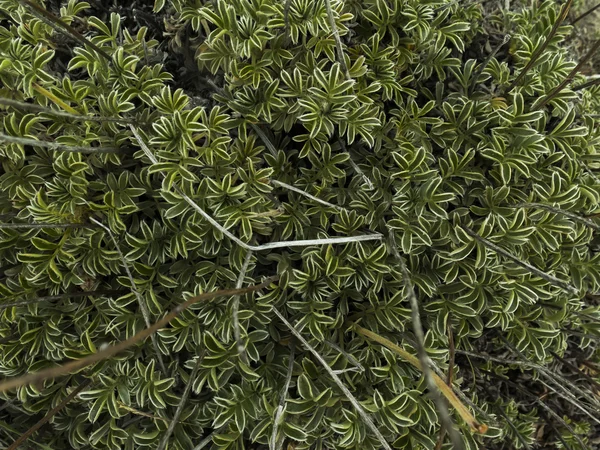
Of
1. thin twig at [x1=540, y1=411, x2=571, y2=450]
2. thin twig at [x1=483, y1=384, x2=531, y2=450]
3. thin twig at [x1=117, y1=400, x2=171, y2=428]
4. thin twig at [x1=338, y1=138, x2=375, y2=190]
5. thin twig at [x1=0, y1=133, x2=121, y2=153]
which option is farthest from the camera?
thin twig at [x1=540, y1=411, x2=571, y2=450]

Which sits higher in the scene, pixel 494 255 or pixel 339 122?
pixel 339 122

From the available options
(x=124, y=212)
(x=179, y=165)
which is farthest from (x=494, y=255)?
(x=124, y=212)

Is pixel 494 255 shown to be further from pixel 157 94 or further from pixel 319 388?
pixel 157 94

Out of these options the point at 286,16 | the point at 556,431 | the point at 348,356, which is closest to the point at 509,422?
the point at 556,431

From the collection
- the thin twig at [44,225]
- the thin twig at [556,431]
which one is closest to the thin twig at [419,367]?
the thin twig at [556,431]

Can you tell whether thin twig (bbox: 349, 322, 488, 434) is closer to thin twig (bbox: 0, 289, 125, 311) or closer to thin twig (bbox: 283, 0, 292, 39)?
thin twig (bbox: 0, 289, 125, 311)

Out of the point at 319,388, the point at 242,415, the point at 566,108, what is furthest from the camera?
the point at 566,108

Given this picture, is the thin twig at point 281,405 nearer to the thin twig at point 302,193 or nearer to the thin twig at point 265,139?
the thin twig at point 302,193

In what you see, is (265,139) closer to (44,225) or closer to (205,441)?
(44,225)

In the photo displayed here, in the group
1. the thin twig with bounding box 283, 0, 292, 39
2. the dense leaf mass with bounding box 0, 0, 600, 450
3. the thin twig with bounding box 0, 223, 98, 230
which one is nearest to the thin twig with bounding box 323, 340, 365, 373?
the dense leaf mass with bounding box 0, 0, 600, 450
